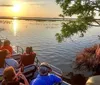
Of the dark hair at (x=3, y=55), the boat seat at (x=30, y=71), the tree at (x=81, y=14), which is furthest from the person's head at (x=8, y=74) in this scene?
the tree at (x=81, y=14)

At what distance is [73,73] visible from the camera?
19891 mm

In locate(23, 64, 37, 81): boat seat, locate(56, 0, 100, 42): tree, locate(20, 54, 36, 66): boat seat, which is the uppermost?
locate(56, 0, 100, 42): tree

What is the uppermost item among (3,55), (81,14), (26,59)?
(81,14)

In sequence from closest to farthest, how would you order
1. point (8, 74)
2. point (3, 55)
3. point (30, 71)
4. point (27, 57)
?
point (8, 74) → point (3, 55) → point (27, 57) → point (30, 71)

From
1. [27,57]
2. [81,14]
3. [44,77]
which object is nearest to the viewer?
[44,77]

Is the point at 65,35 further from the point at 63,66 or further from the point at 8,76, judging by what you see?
the point at 8,76

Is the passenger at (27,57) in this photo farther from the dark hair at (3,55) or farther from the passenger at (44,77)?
the passenger at (44,77)

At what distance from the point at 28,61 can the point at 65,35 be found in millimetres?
6371

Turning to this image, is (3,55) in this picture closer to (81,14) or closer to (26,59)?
(26,59)

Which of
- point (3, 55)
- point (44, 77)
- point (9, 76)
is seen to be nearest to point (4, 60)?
point (3, 55)

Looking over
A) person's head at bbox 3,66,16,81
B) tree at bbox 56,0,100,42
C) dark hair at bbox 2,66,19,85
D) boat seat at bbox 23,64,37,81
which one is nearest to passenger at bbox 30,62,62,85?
dark hair at bbox 2,66,19,85

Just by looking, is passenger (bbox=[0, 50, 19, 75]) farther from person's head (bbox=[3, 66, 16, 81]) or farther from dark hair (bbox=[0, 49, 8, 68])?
person's head (bbox=[3, 66, 16, 81])

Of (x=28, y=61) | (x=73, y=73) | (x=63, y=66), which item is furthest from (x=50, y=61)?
(x=28, y=61)

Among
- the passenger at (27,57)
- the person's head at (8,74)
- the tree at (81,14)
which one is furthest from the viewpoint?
the tree at (81,14)
